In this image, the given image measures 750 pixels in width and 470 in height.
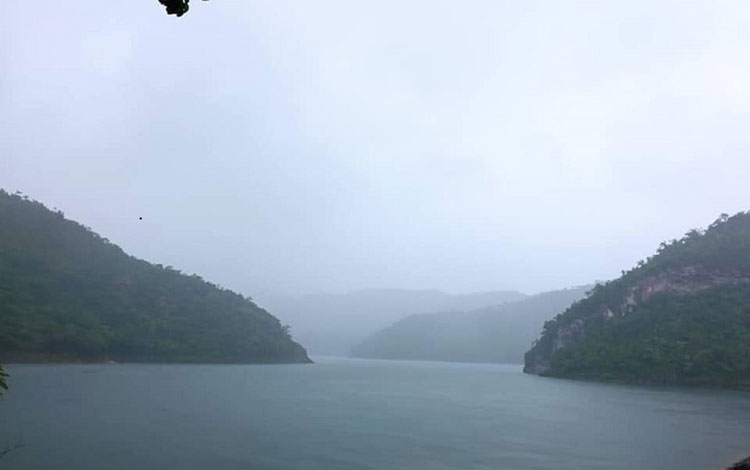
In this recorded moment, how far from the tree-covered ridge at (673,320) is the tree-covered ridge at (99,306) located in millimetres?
46658

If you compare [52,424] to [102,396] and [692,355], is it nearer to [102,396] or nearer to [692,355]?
[102,396]

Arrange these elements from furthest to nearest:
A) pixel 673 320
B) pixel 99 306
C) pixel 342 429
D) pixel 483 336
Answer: pixel 483 336 → pixel 99 306 → pixel 673 320 → pixel 342 429

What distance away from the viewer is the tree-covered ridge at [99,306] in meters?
66.2

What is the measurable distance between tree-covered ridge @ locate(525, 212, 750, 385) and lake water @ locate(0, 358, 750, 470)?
1865 centimetres

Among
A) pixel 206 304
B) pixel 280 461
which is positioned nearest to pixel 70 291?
pixel 206 304

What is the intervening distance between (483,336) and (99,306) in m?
124

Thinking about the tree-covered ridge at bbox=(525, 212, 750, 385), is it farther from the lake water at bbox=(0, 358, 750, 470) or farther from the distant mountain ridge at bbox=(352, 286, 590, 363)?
the distant mountain ridge at bbox=(352, 286, 590, 363)

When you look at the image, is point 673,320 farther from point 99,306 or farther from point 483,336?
→ point 483,336

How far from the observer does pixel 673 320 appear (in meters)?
73.1

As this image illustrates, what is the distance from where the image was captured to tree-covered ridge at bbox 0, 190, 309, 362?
66188 mm

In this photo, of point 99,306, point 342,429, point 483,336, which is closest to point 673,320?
point 342,429

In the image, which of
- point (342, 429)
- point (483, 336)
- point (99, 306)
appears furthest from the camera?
point (483, 336)

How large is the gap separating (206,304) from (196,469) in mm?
79068

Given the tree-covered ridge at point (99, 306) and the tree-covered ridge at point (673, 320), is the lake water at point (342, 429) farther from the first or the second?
the tree-covered ridge at point (99, 306)
